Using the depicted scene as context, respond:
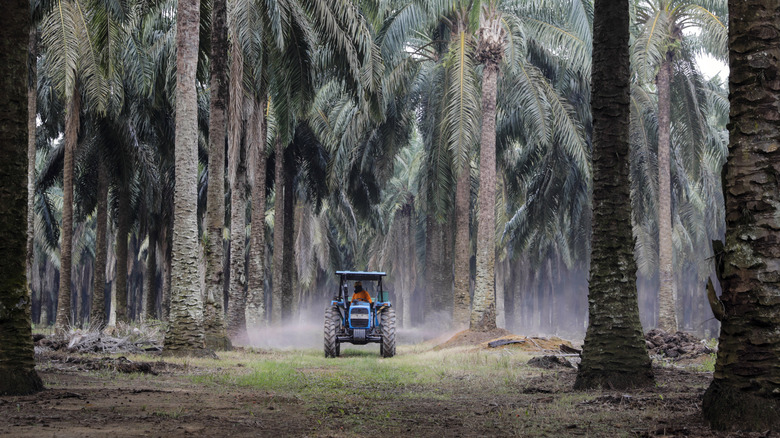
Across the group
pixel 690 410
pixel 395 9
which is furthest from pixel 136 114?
pixel 690 410

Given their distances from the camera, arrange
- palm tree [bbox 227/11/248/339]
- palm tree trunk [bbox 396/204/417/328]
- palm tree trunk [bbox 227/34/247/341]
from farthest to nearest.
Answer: palm tree trunk [bbox 396/204/417/328] < palm tree trunk [bbox 227/34/247/341] < palm tree [bbox 227/11/248/339]

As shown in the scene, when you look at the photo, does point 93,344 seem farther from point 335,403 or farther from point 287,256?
point 287,256

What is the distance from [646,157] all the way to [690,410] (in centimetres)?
2433

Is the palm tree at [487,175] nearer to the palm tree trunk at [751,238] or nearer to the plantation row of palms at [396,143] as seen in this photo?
the plantation row of palms at [396,143]

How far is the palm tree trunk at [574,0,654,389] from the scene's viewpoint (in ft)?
31.6

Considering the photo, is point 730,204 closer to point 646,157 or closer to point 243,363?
point 243,363

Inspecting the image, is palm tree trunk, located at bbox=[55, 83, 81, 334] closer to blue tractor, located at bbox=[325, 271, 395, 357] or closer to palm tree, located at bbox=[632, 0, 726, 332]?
blue tractor, located at bbox=[325, 271, 395, 357]

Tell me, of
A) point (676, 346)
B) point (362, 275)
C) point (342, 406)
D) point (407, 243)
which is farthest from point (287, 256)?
point (342, 406)

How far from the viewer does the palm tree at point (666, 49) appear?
2325 cm

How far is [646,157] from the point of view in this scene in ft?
98.4

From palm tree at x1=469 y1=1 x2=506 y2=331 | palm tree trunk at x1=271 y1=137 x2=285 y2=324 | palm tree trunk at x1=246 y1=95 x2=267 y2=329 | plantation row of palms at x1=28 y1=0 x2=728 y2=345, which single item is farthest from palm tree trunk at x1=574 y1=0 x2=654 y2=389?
palm tree trunk at x1=271 y1=137 x2=285 y2=324

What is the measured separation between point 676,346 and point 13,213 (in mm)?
12873

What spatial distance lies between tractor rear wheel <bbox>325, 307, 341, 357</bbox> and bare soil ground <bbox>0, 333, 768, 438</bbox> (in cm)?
531

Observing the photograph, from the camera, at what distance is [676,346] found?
15.6m
